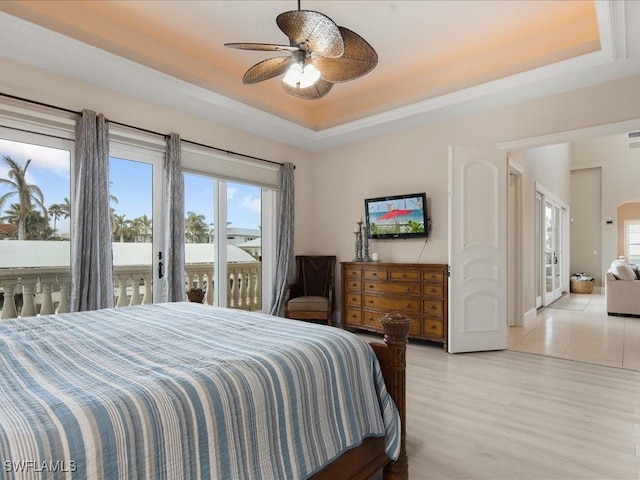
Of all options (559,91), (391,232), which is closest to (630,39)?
(559,91)

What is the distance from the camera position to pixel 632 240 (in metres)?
8.95

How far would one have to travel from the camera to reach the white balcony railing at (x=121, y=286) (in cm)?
295

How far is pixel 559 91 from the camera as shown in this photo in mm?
3576

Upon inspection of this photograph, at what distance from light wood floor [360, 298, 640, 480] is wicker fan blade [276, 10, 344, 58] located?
2272 millimetres

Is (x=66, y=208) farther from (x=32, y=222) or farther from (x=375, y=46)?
(x=375, y=46)

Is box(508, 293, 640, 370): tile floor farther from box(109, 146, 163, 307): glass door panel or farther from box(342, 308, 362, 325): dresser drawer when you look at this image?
box(109, 146, 163, 307): glass door panel

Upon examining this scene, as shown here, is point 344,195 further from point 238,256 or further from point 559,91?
point 559,91

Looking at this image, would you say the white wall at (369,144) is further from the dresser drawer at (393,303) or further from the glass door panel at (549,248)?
the glass door panel at (549,248)

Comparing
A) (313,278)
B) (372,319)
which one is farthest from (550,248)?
(313,278)

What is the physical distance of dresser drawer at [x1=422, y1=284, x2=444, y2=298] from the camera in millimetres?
4008

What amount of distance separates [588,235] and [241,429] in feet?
36.7

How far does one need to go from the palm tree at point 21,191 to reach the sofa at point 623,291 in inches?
310

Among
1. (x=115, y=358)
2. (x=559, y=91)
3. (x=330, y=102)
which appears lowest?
(x=115, y=358)

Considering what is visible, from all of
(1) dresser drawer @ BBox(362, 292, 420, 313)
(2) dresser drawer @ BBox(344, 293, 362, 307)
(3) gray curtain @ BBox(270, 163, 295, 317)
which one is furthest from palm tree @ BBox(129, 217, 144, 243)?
(1) dresser drawer @ BBox(362, 292, 420, 313)
